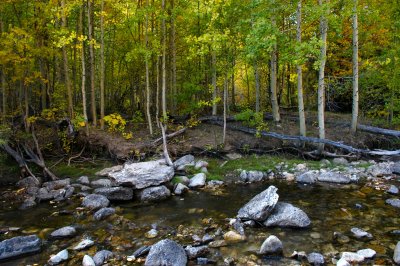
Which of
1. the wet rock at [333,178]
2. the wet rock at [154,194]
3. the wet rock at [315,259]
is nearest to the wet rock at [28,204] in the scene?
the wet rock at [154,194]

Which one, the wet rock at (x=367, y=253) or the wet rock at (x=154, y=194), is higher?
the wet rock at (x=154, y=194)

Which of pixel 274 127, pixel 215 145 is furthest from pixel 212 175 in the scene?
pixel 274 127

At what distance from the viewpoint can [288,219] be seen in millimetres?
7508

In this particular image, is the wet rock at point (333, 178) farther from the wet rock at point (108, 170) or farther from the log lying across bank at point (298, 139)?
the wet rock at point (108, 170)

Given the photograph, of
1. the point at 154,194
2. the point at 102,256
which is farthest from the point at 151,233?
the point at 154,194

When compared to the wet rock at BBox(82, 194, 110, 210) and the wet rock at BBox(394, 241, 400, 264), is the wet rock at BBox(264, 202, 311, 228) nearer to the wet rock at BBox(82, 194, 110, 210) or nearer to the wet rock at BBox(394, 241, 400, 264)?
the wet rock at BBox(394, 241, 400, 264)

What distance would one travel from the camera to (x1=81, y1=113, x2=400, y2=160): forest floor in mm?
13406

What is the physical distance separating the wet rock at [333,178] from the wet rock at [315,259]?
18.8 ft

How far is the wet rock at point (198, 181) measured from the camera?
1109cm

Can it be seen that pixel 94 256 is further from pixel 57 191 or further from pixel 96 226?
pixel 57 191

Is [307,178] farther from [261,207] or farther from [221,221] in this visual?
[221,221]

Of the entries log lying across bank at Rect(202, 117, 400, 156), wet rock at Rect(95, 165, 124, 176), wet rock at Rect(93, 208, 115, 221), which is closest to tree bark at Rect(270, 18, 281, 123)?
log lying across bank at Rect(202, 117, 400, 156)

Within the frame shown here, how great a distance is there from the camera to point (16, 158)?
1180 centimetres

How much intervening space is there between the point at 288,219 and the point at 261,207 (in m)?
0.66
